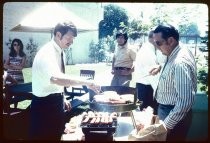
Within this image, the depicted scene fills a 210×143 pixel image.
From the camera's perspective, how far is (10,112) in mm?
4188

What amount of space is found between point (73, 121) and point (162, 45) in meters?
1.05

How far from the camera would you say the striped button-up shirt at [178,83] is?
6.94ft

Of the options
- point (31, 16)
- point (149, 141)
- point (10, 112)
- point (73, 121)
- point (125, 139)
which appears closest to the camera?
point (149, 141)

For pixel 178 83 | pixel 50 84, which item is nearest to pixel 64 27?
pixel 50 84

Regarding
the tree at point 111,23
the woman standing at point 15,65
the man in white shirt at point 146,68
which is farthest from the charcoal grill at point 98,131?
the tree at point 111,23

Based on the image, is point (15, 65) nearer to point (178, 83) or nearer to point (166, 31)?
point (166, 31)

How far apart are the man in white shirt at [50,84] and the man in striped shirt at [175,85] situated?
24.2 inches

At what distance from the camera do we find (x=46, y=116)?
2.62 meters

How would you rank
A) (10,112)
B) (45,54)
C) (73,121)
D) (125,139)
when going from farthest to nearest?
1. (10,112)
2. (73,121)
3. (45,54)
4. (125,139)

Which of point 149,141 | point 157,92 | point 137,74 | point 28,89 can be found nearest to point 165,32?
point 157,92

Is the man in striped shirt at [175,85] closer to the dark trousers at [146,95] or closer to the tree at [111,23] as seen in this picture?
the dark trousers at [146,95]

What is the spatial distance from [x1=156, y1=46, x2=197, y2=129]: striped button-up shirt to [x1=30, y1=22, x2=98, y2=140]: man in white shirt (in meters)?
0.62

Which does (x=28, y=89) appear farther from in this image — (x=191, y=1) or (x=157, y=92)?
(x=191, y=1)

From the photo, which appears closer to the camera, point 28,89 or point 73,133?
point 73,133
